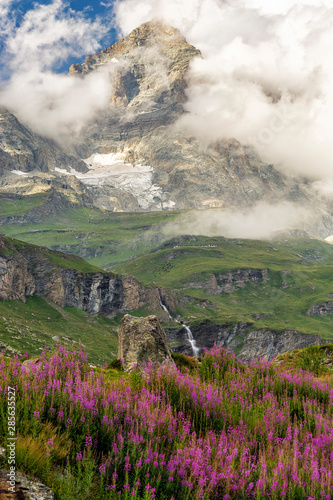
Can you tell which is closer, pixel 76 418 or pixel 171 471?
pixel 171 471

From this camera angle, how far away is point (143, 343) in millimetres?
22969

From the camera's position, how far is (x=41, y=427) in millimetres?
6566

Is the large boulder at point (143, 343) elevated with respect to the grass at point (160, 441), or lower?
lower

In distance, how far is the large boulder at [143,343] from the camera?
73.4ft

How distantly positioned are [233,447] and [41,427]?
10.8ft

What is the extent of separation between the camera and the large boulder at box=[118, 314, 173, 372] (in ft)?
73.4

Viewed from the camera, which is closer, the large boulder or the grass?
the grass

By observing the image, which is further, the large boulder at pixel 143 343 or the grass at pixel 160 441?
the large boulder at pixel 143 343

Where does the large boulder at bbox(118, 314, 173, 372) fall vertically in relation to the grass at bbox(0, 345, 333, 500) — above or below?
below

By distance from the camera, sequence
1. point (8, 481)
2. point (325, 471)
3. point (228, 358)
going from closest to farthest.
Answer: point (8, 481) < point (325, 471) < point (228, 358)

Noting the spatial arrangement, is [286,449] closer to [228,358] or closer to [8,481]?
[8,481]

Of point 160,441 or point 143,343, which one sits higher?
point 160,441

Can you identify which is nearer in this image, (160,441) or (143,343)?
(160,441)

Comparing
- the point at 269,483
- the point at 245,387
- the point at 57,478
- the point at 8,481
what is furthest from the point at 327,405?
the point at 8,481
